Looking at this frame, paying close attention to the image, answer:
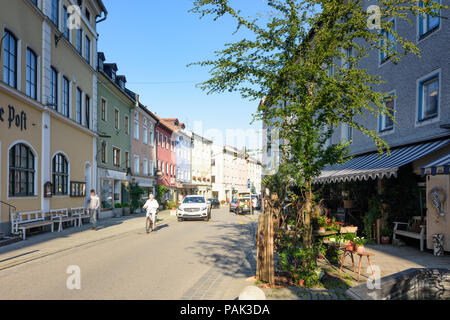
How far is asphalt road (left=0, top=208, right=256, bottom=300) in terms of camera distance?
6105 mm

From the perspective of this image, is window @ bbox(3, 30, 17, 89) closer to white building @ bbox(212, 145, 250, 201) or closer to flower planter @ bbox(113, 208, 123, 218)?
flower planter @ bbox(113, 208, 123, 218)

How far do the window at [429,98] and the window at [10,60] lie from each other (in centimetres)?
1476

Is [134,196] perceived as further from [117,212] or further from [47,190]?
[47,190]

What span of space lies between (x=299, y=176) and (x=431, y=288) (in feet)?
10.6

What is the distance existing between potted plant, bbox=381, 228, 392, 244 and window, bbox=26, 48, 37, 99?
48.3 feet

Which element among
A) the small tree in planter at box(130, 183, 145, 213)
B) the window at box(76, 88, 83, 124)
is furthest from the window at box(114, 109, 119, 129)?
the window at box(76, 88, 83, 124)

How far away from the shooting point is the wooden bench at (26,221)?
1325 cm

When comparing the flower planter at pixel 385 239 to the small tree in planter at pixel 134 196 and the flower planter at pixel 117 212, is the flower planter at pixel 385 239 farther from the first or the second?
the small tree in planter at pixel 134 196

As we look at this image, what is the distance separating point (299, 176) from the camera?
22.5 ft

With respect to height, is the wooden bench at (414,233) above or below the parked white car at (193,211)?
above

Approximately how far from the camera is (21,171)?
577 inches

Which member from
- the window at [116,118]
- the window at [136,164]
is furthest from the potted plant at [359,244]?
the window at [136,164]

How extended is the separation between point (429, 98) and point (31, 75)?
50.8 ft

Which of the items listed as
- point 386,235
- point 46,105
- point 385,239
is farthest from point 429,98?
point 46,105
